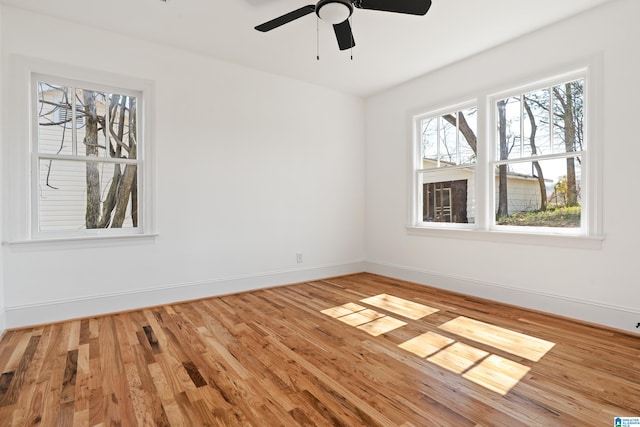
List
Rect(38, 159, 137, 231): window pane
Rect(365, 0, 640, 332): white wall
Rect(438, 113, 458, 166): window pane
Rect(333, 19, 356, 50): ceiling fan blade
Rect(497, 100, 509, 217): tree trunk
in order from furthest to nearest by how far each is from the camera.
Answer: Rect(438, 113, 458, 166): window pane < Rect(497, 100, 509, 217): tree trunk < Rect(38, 159, 137, 231): window pane < Rect(365, 0, 640, 332): white wall < Rect(333, 19, 356, 50): ceiling fan blade

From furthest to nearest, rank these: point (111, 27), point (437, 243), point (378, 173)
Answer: point (378, 173)
point (437, 243)
point (111, 27)

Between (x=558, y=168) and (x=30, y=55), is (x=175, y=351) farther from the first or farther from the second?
(x=558, y=168)

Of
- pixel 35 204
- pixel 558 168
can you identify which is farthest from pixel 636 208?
pixel 35 204

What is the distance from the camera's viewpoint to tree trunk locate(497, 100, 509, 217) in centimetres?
370

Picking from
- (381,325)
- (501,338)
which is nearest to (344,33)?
(381,325)

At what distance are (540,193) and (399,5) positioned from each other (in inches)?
94.3

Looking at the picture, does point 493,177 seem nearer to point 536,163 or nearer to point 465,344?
point 536,163

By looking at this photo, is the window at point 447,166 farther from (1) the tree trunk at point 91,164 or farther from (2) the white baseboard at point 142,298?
(1) the tree trunk at point 91,164

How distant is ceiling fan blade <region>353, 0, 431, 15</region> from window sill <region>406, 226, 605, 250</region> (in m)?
2.43

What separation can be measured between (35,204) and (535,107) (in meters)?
4.98

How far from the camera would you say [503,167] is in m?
3.72

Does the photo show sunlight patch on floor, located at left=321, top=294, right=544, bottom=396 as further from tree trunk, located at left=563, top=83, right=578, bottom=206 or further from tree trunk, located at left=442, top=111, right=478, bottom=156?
tree trunk, located at left=442, top=111, right=478, bottom=156

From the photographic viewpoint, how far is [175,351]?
245 cm

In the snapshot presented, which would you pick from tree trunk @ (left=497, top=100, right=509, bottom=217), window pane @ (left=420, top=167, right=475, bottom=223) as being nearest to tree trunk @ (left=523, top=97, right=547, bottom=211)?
tree trunk @ (left=497, top=100, right=509, bottom=217)
